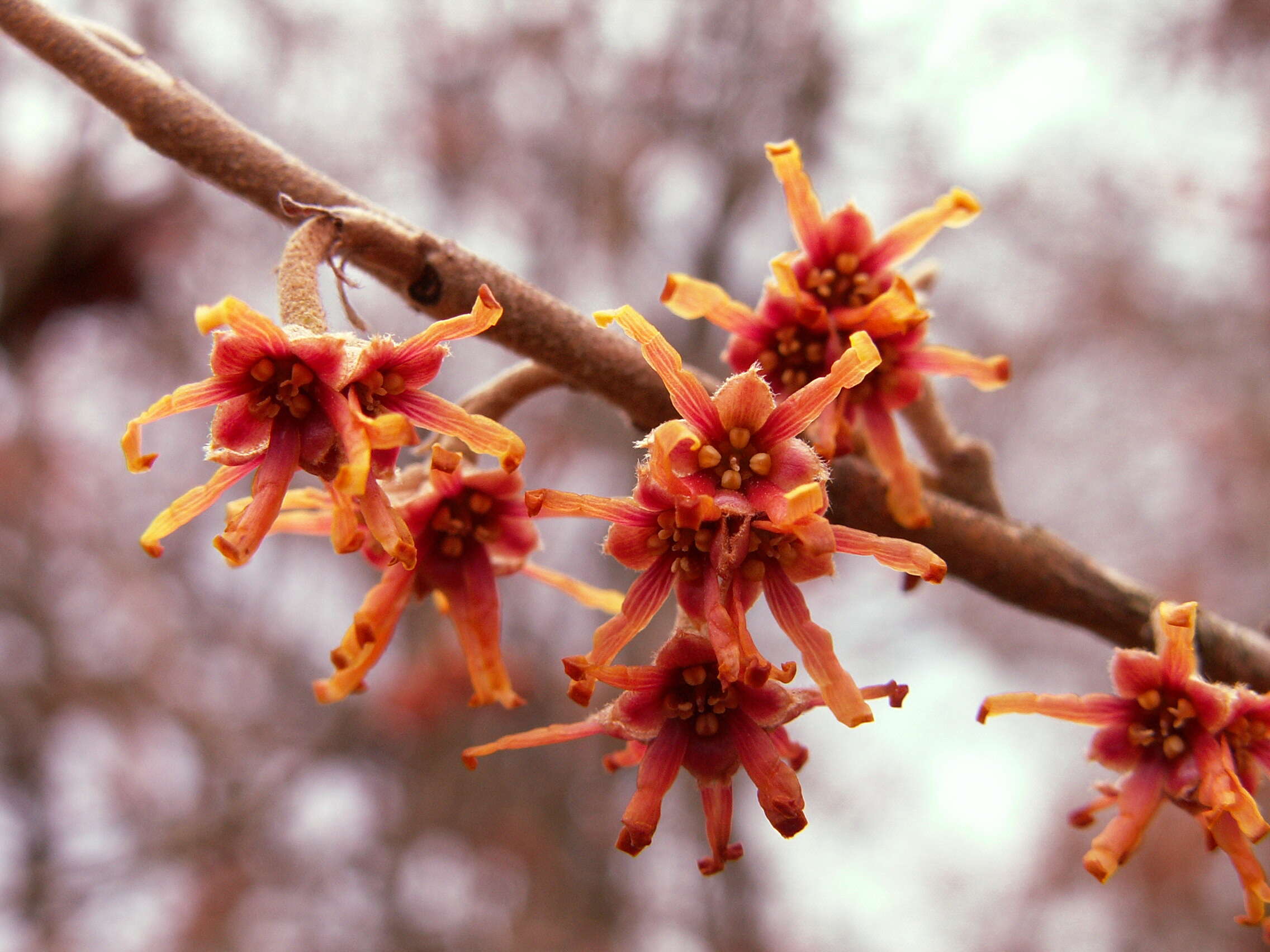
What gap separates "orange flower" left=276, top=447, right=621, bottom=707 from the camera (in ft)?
4.89

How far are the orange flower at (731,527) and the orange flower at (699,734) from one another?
6cm

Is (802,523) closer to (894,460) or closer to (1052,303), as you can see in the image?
(894,460)

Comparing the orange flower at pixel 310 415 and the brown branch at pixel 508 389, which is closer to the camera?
the orange flower at pixel 310 415

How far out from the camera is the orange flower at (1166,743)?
1.33m

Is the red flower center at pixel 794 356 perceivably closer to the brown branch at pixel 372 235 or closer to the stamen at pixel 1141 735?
the brown branch at pixel 372 235

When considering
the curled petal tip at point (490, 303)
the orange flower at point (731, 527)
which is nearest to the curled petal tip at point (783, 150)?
the orange flower at point (731, 527)

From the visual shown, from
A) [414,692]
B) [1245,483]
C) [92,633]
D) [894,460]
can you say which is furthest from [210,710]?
[1245,483]

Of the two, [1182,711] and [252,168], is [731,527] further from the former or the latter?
[252,168]

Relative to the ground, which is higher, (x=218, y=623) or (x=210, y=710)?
(x=218, y=623)

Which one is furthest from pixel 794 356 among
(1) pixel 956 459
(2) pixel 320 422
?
(2) pixel 320 422

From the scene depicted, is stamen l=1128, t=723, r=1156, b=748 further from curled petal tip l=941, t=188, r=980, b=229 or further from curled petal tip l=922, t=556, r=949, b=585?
curled petal tip l=941, t=188, r=980, b=229

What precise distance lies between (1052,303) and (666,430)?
14.8 metres

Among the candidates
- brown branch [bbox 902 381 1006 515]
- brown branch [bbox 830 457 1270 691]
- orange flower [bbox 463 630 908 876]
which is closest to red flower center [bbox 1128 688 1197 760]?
brown branch [bbox 830 457 1270 691]

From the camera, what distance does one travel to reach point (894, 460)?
1683 mm
